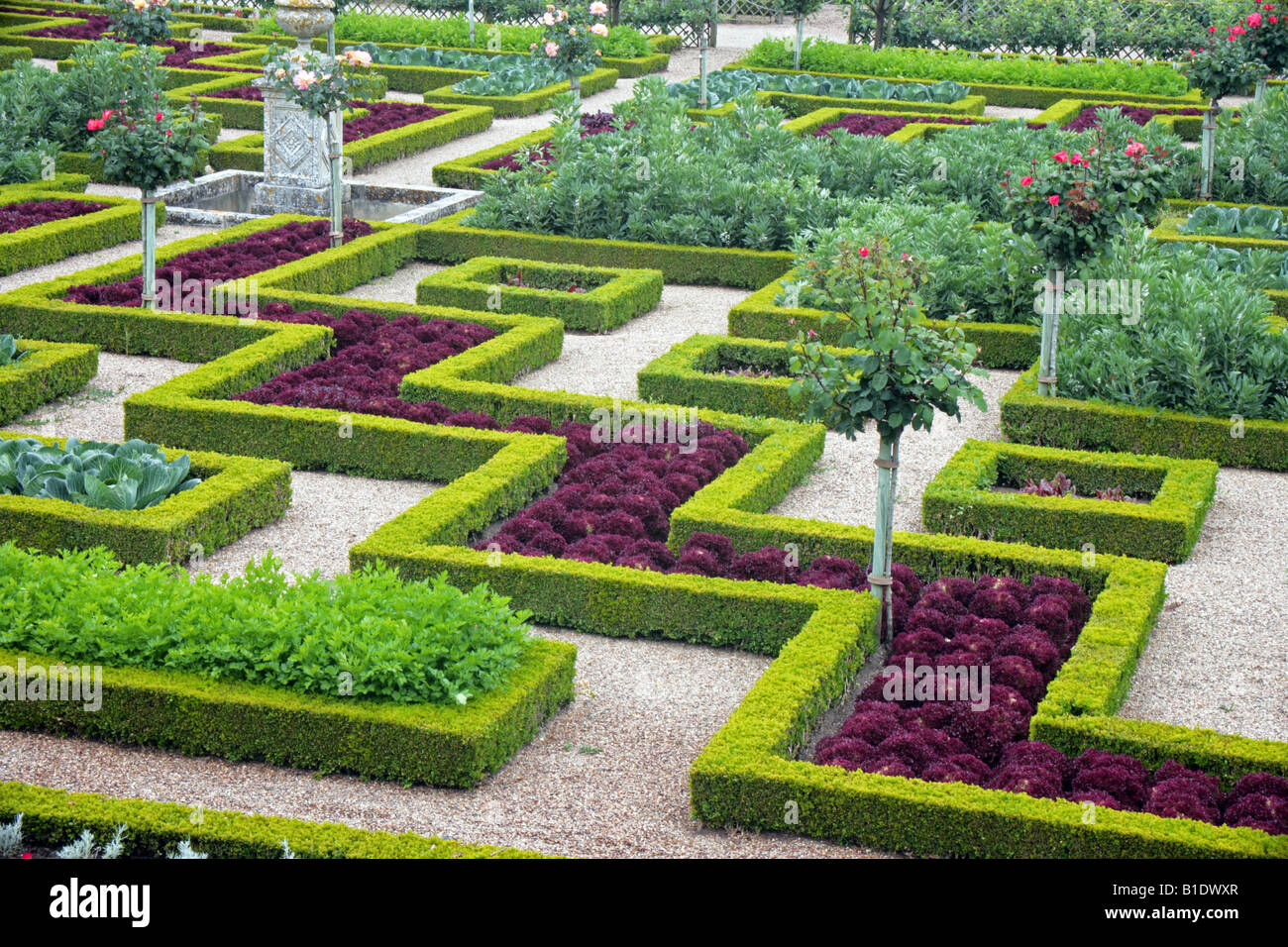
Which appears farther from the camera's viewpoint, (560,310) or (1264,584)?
(560,310)

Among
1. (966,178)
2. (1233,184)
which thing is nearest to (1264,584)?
(966,178)

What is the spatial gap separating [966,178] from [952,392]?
1096 cm

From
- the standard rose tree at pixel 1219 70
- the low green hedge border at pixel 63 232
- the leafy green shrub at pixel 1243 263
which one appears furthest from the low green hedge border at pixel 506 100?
the leafy green shrub at pixel 1243 263

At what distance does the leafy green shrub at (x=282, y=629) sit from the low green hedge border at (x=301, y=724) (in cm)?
10

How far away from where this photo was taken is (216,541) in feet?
38.5

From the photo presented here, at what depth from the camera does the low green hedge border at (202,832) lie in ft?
24.6

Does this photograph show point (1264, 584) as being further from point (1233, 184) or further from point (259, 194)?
point (259, 194)

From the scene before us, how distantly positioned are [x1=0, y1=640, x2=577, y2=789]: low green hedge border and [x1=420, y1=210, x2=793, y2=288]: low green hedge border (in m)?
10.4

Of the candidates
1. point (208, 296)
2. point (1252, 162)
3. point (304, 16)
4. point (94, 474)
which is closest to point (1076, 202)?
point (94, 474)

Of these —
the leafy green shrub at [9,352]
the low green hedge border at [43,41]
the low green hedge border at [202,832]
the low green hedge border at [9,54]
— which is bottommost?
the low green hedge border at [202,832]

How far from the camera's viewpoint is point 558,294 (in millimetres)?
17234

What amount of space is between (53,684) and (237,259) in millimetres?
9938

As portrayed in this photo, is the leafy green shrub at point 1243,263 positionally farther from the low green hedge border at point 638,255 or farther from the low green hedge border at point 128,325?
the low green hedge border at point 128,325

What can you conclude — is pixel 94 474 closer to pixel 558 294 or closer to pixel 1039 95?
pixel 558 294
